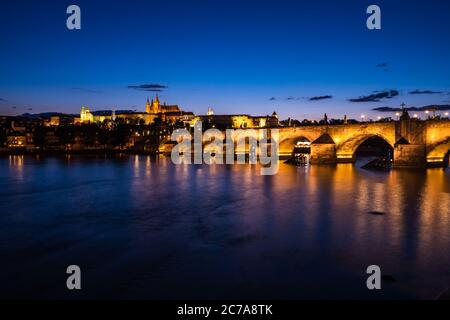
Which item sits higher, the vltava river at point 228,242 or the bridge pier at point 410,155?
the bridge pier at point 410,155

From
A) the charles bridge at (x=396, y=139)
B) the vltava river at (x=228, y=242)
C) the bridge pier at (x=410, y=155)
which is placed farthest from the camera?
the bridge pier at (x=410, y=155)

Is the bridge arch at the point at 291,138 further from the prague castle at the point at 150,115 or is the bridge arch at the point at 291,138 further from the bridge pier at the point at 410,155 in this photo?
the prague castle at the point at 150,115

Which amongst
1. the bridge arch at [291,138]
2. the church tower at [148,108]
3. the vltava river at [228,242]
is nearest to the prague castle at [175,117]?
the church tower at [148,108]

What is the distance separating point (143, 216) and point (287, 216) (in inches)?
205

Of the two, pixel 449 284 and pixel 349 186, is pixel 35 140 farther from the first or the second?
pixel 449 284

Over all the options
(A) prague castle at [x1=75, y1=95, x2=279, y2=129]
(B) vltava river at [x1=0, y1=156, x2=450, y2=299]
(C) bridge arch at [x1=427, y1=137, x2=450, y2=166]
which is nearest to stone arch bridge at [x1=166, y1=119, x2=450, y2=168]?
(C) bridge arch at [x1=427, y1=137, x2=450, y2=166]

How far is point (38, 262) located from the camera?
9547 mm

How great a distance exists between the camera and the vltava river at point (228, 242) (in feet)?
25.9

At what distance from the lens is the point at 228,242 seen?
1134 centimetres

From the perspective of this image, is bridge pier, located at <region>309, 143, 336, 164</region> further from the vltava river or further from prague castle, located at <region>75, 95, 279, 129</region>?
prague castle, located at <region>75, 95, 279, 129</region>

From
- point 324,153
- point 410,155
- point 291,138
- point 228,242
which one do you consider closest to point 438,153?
point 410,155

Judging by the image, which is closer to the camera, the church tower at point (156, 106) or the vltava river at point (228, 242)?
the vltava river at point (228, 242)

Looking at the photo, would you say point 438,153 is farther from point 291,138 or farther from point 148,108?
point 148,108
